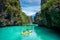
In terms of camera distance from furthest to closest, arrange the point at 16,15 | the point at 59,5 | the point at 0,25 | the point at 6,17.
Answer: the point at 16,15 < the point at 6,17 < the point at 0,25 < the point at 59,5

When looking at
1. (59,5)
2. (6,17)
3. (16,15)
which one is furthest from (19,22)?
(59,5)

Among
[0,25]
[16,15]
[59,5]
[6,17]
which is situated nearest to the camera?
[59,5]

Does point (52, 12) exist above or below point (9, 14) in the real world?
above

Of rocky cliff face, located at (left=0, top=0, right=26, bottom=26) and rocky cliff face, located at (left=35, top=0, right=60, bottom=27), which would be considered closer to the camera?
rocky cliff face, located at (left=35, top=0, right=60, bottom=27)

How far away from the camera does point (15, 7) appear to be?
41625 mm

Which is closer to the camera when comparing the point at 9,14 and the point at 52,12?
the point at 52,12

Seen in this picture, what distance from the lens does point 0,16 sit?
35.9m

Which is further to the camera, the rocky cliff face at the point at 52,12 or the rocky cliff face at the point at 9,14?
the rocky cliff face at the point at 9,14

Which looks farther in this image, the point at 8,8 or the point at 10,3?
the point at 10,3

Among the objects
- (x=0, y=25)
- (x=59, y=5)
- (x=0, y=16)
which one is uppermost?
(x=59, y=5)

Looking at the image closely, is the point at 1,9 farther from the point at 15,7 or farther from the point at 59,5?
the point at 59,5

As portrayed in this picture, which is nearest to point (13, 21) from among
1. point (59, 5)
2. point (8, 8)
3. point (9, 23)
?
point (9, 23)

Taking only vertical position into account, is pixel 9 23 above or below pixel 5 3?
below

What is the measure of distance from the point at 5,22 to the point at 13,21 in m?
2.94
